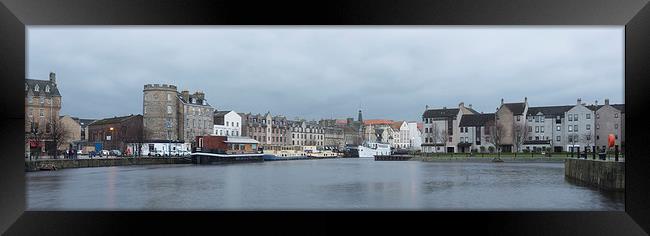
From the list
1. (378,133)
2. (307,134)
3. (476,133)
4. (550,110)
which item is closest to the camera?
(550,110)

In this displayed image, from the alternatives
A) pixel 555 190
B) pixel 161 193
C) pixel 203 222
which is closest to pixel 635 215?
pixel 203 222

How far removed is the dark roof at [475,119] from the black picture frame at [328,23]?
55724 mm

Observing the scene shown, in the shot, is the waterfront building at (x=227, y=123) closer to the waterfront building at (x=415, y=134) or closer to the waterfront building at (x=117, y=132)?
the waterfront building at (x=117, y=132)

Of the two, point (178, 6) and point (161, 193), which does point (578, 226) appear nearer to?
point (178, 6)

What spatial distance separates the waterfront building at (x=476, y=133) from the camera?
6197 cm

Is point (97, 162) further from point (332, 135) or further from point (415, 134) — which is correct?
point (415, 134)

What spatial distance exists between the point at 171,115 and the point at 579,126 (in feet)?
143

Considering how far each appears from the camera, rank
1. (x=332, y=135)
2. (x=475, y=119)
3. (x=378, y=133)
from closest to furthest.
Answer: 1. (x=475, y=119)
2. (x=332, y=135)
3. (x=378, y=133)

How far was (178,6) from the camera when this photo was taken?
8023 millimetres

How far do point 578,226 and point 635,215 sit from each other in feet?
3.00

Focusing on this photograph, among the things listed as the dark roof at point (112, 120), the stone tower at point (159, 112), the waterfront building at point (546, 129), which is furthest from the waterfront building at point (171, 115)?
the waterfront building at point (546, 129)

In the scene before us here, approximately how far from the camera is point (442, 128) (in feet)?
216

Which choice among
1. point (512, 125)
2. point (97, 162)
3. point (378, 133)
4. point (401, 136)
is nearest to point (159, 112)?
point (97, 162)

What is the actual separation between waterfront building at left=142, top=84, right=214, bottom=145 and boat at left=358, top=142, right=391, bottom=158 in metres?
30.4
